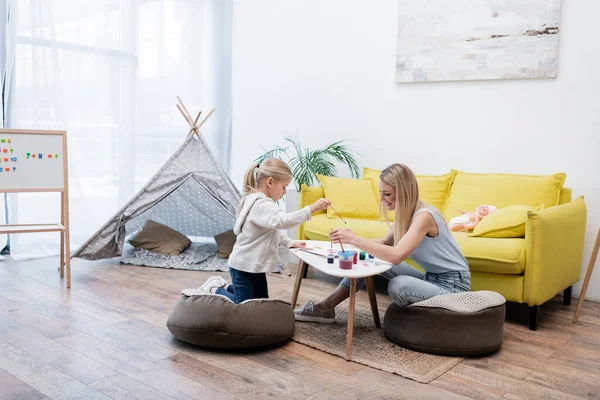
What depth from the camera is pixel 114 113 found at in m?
4.79

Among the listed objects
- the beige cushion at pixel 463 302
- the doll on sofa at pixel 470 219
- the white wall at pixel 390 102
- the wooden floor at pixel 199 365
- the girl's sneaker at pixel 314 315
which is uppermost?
the white wall at pixel 390 102

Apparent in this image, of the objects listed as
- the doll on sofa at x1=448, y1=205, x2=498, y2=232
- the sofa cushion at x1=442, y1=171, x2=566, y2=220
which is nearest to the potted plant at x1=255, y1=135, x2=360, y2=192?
the sofa cushion at x1=442, y1=171, x2=566, y2=220

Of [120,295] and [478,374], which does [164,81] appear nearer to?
[120,295]

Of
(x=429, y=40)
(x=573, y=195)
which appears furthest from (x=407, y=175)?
(x=429, y=40)

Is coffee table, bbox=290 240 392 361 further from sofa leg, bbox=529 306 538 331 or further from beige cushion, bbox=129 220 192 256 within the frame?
beige cushion, bbox=129 220 192 256

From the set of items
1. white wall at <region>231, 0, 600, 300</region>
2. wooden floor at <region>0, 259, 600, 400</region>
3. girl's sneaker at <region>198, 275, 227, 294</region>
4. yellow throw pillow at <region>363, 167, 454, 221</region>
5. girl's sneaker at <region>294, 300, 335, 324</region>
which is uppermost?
Result: white wall at <region>231, 0, 600, 300</region>

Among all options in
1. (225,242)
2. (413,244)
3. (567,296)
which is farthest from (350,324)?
(225,242)

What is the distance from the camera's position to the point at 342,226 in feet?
12.4

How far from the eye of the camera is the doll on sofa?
3.51 m

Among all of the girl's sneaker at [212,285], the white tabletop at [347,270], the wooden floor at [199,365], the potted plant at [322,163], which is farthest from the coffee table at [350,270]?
the potted plant at [322,163]

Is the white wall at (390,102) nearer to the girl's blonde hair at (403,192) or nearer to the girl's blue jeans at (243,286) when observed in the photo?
the girl's blonde hair at (403,192)

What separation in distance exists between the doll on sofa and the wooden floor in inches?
25.7

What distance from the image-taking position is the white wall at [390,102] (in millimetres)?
3674

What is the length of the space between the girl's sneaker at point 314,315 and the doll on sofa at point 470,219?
1.03m
